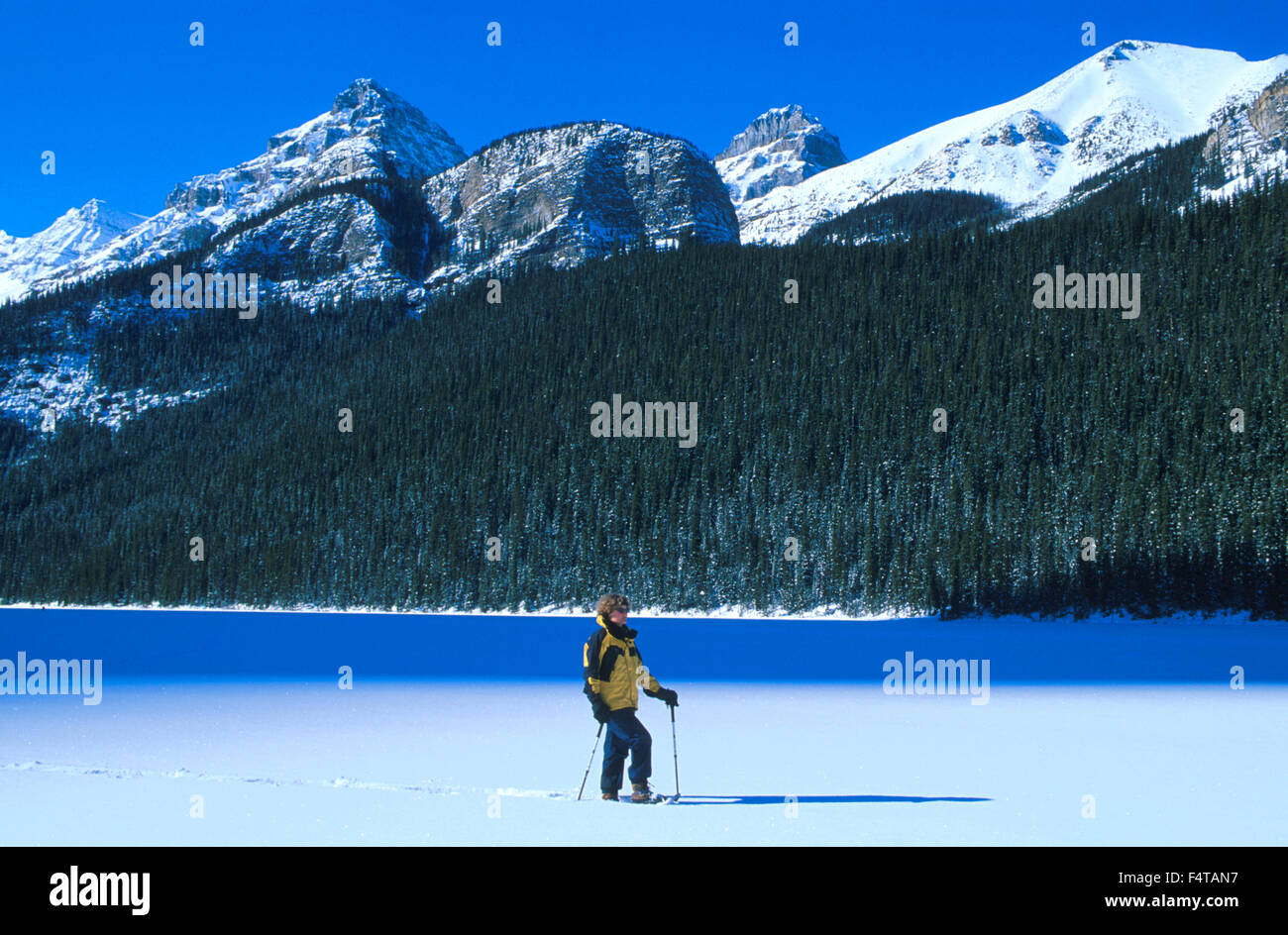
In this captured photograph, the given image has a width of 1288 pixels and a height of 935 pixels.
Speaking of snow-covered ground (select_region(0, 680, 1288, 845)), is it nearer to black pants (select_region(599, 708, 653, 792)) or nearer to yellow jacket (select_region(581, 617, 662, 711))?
black pants (select_region(599, 708, 653, 792))

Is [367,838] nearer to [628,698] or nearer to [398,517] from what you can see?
[628,698]

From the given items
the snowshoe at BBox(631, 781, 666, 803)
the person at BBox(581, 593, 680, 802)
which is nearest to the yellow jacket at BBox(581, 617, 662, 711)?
the person at BBox(581, 593, 680, 802)

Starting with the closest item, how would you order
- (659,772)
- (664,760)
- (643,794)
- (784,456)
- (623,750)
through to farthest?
(643,794), (623,750), (659,772), (664,760), (784,456)

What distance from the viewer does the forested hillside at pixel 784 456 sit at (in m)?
74.9

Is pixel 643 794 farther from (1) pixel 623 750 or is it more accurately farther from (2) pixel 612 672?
(2) pixel 612 672

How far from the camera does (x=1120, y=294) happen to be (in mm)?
102625

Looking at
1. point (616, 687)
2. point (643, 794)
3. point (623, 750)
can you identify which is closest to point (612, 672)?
point (616, 687)

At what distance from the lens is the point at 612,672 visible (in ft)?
34.4

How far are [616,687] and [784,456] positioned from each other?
8733cm

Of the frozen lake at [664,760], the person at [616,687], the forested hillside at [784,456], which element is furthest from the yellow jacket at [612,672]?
the forested hillside at [784,456]

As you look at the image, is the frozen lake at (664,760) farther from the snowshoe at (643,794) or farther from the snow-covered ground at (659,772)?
the snowshoe at (643,794)

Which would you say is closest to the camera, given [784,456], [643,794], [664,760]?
[643,794]

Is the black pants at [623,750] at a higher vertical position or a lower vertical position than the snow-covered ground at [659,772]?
higher
